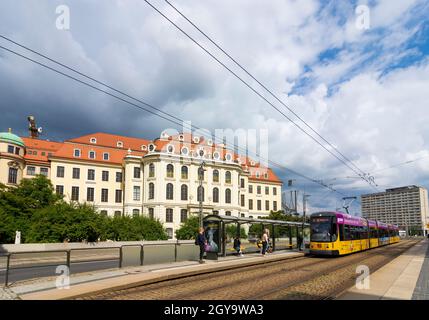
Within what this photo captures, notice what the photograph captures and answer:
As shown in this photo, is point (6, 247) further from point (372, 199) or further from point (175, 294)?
point (372, 199)

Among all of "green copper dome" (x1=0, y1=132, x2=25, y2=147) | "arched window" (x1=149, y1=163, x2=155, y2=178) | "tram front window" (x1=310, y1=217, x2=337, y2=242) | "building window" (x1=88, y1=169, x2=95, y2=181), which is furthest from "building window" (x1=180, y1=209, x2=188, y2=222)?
"tram front window" (x1=310, y1=217, x2=337, y2=242)

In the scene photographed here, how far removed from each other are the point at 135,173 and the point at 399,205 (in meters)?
97.2

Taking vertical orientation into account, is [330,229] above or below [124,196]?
below

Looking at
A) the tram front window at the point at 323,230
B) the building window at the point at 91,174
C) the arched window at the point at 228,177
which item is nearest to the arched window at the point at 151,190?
the building window at the point at 91,174

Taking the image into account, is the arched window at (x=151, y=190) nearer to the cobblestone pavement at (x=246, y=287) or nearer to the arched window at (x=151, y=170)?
the arched window at (x=151, y=170)

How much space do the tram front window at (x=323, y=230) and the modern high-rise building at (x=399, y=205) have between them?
292 feet

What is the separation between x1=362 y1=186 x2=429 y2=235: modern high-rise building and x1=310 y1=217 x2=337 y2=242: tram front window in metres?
88.9

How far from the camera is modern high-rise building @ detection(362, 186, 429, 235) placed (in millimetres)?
109812

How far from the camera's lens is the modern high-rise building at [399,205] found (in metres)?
110

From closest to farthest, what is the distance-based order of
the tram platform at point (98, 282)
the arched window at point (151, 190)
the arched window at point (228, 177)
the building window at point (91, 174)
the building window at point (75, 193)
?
1. the tram platform at point (98, 282)
2. the arched window at point (151, 190)
3. the building window at point (75, 193)
4. the building window at point (91, 174)
5. the arched window at point (228, 177)
